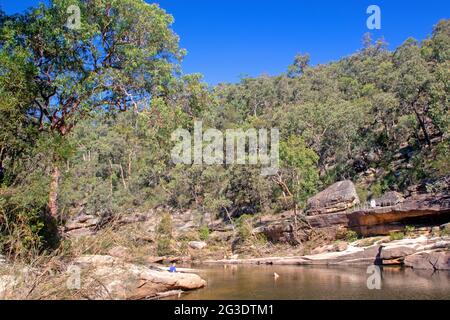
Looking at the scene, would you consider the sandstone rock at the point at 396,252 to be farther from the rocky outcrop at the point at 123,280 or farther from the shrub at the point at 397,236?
the rocky outcrop at the point at 123,280

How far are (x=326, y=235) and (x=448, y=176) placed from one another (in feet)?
35.2

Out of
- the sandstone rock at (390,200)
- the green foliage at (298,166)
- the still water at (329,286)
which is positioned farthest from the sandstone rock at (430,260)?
the green foliage at (298,166)

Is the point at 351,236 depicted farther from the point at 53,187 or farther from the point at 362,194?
the point at 53,187

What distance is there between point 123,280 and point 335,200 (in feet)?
85.8

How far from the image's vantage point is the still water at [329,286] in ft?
52.6

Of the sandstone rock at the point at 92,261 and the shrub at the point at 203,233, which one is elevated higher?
the sandstone rock at the point at 92,261

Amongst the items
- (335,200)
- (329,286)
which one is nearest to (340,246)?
(335,200)

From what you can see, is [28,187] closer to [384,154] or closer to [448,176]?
[448,176]

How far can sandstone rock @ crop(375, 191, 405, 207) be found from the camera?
30.9m

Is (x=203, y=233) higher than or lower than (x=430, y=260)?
lower

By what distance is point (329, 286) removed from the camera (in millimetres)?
18688

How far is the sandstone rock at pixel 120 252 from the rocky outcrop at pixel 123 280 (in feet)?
0.48

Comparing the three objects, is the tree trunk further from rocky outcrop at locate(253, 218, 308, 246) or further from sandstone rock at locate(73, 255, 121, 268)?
rocky outcrop at locate(253, 218, 308, 246)

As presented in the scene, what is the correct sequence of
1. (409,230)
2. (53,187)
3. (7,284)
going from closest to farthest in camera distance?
(7,284)
(53,187)
(409,230)
